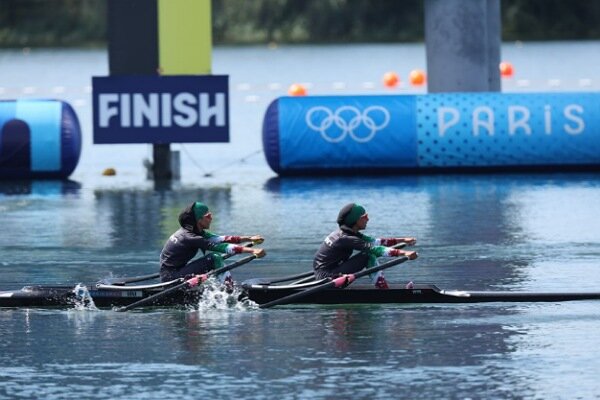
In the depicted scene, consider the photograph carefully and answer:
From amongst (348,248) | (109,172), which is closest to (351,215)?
(348,248)

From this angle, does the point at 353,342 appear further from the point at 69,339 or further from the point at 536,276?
the point at 536,276

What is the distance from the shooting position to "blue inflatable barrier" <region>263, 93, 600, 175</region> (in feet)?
112

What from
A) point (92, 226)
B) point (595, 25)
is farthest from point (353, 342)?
A: point (595, 25)

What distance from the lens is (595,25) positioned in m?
96.2

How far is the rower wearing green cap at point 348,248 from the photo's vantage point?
19.8 meters

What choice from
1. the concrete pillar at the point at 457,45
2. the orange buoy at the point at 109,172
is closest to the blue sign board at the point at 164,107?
the orange buoy at the point at 109,172

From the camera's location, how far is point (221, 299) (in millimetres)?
19812

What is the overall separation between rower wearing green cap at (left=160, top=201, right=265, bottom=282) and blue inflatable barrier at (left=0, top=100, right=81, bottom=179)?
1432 centimetres

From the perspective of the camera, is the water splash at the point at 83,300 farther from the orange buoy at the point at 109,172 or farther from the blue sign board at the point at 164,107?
the orange buoy at the point at 109,172

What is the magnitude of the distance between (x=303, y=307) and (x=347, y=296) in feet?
1.80

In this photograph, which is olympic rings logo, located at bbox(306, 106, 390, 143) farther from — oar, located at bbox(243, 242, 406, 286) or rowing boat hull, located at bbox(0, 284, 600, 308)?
rowing boat hull, located at bbox(0, 284, 600, 308)

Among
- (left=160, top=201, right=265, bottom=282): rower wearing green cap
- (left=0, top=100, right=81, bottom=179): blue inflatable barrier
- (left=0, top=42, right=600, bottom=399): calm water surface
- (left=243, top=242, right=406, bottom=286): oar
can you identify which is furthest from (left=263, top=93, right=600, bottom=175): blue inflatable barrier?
(left=160, top=201, right=265, bottom=282): rower wearing green cap

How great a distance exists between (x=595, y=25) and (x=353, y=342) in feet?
265

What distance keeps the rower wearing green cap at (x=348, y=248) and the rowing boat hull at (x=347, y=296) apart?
7.6 inches
